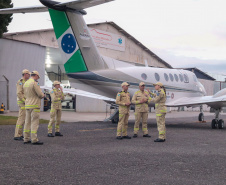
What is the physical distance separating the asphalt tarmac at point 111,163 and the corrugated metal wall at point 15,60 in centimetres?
1588

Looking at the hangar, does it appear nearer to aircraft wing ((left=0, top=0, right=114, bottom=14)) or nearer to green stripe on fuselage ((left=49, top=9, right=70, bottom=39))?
green stripe on fuselage ((left=49, top=9, right=70, bottom=39))

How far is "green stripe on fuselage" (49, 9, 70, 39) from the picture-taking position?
12.3 metres

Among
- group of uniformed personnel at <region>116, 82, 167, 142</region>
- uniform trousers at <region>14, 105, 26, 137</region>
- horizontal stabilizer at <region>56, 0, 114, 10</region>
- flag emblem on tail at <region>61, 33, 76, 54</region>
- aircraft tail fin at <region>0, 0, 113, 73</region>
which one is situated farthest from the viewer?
flag emblem on tail at <region>61, 33, 76, 54</region>

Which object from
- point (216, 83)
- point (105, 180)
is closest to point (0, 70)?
point (105, 180)

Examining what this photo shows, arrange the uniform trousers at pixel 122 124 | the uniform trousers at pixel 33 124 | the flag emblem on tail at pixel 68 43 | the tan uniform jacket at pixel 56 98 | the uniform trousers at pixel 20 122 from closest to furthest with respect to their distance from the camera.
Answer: the uniform trousers at pixel 33 124
the uniform trousers at pixel 20 122
the uniform trousers at pixel 122 124
the tan uniform jacket at pixel 56 98
the flag emblem on tail at pixel 68 43

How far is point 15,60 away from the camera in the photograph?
25.2m

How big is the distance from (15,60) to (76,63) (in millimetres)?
14158

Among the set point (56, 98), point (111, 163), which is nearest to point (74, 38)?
point (56, 98)

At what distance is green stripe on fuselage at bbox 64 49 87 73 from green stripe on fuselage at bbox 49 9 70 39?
3.78 ft

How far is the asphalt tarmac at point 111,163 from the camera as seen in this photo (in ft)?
17.1

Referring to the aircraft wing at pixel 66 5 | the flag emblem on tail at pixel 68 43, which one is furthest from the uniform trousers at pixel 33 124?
the aircraft wing at pixel 66 5

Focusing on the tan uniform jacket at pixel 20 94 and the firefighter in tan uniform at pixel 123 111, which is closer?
the tan uniform jacket at pixel 20 94

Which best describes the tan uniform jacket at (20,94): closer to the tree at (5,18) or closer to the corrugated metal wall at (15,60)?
the tree at (5,18)

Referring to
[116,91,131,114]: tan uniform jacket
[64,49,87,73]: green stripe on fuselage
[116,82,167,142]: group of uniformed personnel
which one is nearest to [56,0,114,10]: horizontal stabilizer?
[64,49,87,73]: green stripe on fuselage
